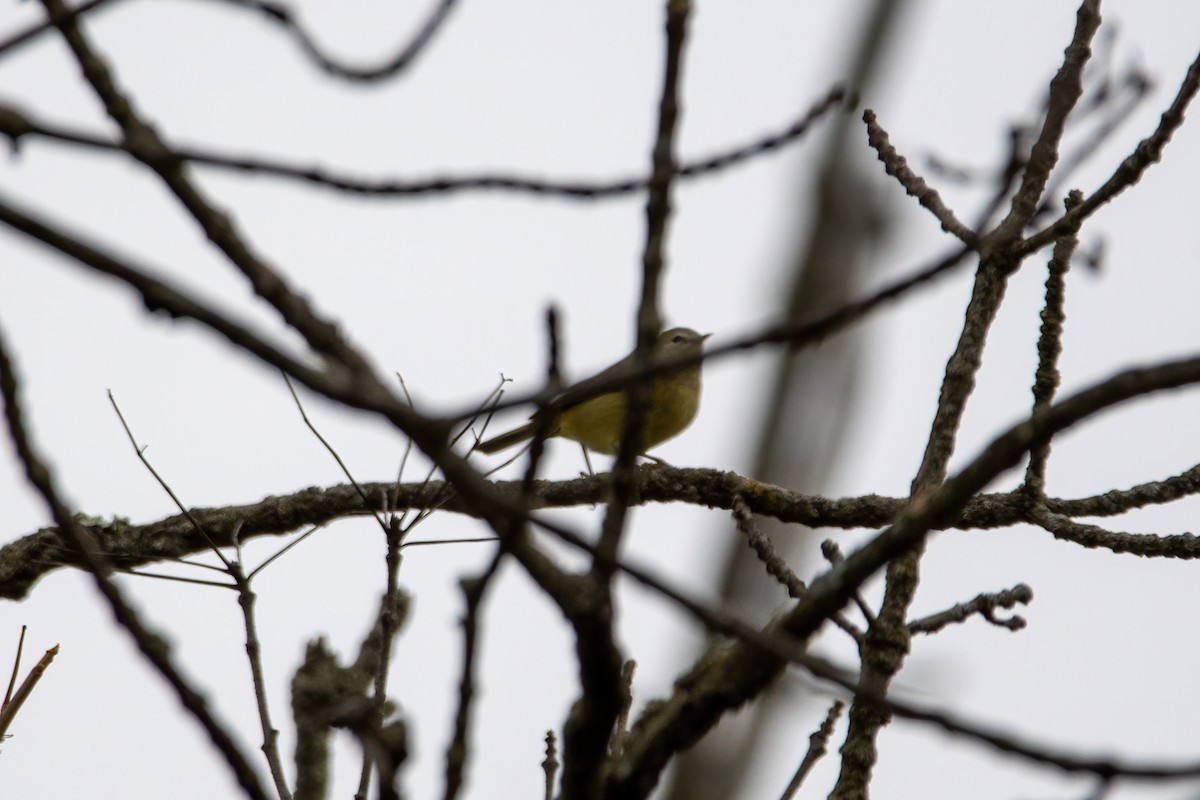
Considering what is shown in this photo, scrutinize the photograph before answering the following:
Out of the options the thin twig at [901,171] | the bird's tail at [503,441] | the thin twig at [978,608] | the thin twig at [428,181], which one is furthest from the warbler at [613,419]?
the thin twig at [428,181]

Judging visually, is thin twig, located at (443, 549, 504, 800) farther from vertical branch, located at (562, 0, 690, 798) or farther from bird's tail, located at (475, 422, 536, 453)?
bird's tail, located at (475, 422, 536, 453)

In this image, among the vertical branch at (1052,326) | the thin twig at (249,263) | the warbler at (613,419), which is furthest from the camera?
A: the warbler at (613,419)

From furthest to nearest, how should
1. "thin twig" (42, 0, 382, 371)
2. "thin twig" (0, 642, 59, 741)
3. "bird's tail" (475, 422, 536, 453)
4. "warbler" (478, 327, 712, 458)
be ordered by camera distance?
"bird's tail" (475, 422, 536, 453) < "warbler" (478, 327, 712, 458) < "thin twig" (0, 642, 59, 741) < "thin twig" (42, 0, 382, 371)

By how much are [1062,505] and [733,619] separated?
249 cm

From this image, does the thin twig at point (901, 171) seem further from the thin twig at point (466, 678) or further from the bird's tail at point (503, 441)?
the bird's tail at point (503, 441)

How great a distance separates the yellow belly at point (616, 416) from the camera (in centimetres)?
778

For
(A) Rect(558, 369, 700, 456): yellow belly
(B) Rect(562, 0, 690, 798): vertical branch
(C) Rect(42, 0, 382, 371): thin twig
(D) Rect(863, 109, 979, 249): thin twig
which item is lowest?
(B) Rect(562, 0, 690, 798): vertical branch

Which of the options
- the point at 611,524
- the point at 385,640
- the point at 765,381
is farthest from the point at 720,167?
the point at 765,381

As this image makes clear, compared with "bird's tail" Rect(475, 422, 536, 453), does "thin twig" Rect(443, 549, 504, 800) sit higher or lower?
lower

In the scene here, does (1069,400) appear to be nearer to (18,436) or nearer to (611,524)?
(611,524)

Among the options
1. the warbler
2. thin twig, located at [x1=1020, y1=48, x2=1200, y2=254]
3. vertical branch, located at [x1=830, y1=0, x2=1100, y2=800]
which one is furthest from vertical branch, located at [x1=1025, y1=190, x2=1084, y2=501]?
the warbler

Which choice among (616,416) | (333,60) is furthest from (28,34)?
(616,416)

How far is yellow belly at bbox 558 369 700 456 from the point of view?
7781 millimetres

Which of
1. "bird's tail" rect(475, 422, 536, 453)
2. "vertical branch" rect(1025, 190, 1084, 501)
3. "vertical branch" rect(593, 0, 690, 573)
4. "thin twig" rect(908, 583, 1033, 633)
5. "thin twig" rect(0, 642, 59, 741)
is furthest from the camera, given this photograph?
"bird's tail" rect(475, 422, 536, 453)
